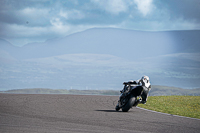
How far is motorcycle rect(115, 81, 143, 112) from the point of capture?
574 inches

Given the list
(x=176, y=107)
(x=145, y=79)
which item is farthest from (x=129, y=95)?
(x=176, y=107)

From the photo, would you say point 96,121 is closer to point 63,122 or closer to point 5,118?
point 63,122

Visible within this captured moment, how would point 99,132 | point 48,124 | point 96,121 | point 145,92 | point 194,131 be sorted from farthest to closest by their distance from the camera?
point 145,92 < point 96,121 < point 48,124 < point 194,131 < point 99,132

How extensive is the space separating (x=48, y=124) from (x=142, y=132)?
3.27 meters

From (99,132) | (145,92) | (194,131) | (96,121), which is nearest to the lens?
(99,132)

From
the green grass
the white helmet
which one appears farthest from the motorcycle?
the green grass

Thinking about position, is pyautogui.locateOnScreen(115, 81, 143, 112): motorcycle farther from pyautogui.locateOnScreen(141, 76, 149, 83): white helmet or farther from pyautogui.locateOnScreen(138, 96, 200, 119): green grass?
pyautogui.locateOnScreen(138, 96, 200, 119): green grass

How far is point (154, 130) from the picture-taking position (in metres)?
9.66

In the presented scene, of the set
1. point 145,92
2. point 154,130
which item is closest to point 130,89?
point 145,92

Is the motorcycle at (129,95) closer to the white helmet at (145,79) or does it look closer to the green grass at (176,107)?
the white helmet at (145,79)

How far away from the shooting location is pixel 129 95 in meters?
14.9

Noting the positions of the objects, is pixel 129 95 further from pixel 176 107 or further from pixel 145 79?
pixel 176 107

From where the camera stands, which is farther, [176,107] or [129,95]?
[176,107]

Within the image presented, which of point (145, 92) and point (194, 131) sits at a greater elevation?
point (145, 92)
